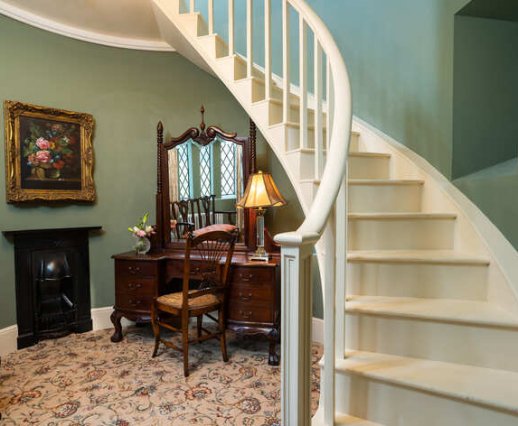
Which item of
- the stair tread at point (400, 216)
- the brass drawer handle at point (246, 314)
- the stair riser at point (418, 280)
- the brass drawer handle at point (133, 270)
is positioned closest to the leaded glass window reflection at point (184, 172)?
the brass drawer handle at point (133, 270)

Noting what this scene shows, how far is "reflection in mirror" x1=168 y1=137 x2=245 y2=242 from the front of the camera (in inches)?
112

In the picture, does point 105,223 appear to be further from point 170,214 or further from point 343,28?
point 343,28

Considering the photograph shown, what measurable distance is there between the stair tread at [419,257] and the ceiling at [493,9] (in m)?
1.27

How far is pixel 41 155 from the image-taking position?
279cm

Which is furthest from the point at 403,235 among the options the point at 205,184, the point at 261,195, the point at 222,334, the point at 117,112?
the point at 117,112

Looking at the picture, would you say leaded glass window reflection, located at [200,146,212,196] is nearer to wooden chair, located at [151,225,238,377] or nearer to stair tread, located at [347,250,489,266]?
wooden chair, located at [151,225,238,377]

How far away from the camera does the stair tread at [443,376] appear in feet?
3.51

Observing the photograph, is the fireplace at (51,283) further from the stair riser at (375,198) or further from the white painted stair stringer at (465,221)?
the white painted stair stringer at (465,221)

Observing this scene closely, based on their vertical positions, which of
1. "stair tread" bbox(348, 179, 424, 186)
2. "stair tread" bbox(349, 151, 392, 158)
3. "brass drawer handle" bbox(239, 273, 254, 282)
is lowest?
"brass drawer handle" bbox(239, 273, 254, 282)

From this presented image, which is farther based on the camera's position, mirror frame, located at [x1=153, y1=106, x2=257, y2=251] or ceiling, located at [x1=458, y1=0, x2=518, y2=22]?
mirror frame, located at [x1=153, y1=106, x2=257, y2=251]

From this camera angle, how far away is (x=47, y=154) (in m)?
2.82

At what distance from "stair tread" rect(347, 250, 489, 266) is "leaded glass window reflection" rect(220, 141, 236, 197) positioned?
146 cm

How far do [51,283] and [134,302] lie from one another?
804 mm

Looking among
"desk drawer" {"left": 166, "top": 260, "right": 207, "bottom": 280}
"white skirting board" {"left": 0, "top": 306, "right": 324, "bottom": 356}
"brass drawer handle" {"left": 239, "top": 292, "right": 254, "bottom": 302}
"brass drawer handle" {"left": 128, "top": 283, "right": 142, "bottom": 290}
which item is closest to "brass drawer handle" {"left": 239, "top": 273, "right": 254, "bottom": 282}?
"brass drawer handle" {"left": 239, "top": 292, "right": 254, "bottom": 302}
